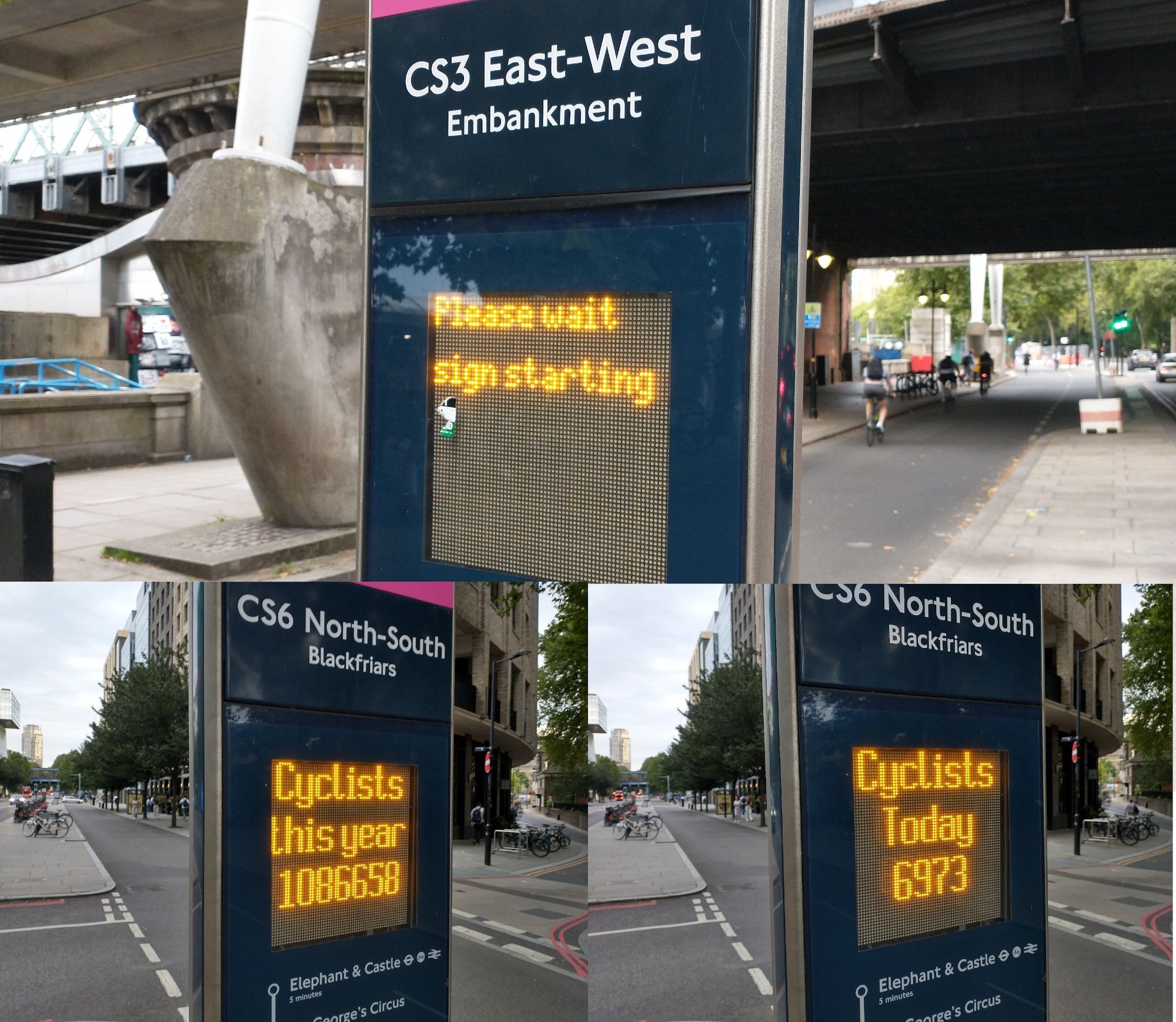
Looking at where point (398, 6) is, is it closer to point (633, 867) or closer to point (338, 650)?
point (338, 650)

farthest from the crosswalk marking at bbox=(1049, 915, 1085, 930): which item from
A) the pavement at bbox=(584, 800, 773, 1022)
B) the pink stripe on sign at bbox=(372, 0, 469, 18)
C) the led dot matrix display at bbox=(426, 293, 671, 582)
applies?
the pink stripe on sign at bbox=(372, 0, 469, 18)

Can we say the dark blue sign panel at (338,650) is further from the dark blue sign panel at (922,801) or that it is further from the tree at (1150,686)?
the tree at (1150,686)

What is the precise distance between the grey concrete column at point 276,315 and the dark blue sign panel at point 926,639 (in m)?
6.23

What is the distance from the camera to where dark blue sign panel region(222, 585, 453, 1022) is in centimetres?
327

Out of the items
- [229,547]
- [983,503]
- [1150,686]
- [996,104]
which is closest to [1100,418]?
[996,104]

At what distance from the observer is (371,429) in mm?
4324

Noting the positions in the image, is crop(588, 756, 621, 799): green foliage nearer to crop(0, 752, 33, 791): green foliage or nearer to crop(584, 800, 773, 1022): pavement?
crop(584, 800, 773, 1022): pavement

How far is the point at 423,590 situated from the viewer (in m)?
3.84

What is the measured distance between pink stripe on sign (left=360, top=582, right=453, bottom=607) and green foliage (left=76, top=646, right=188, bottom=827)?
2.04 feet

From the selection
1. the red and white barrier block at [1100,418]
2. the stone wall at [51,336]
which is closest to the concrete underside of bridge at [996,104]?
the red and white barrier block at [1100,418]

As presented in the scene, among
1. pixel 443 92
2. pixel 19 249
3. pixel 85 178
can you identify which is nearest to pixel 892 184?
pixel 443 92

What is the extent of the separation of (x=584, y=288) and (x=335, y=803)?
1767mm

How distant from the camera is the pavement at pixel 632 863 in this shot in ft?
12.5

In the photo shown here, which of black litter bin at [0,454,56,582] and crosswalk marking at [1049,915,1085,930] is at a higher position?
black litter bin at [0,454,56,582]
